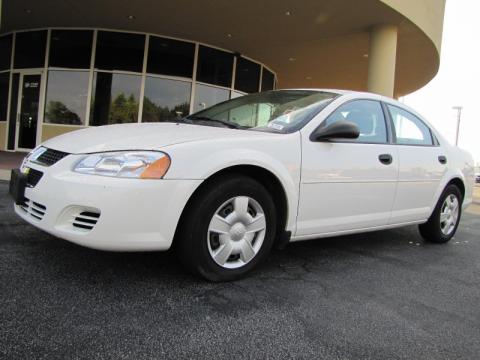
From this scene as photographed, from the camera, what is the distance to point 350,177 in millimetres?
3490

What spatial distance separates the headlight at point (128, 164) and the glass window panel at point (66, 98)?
9.92m

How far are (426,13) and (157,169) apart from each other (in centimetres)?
1026

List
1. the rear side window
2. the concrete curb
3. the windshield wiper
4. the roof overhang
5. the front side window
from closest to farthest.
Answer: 1. the windshield wiper
2. the front side window
3. the rear side window
4. the concrete curb
5. the roof overhang

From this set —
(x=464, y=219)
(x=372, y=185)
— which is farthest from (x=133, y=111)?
(x=372, y=185)

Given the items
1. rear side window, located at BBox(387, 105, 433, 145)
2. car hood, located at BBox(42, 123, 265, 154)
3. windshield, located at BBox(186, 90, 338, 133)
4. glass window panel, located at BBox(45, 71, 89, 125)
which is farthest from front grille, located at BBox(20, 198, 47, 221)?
glass window panel, located at BBox(45, 71, 89, 125)

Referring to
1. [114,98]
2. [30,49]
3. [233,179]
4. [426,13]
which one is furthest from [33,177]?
[30,49]

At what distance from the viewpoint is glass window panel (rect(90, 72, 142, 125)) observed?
11.8 meters

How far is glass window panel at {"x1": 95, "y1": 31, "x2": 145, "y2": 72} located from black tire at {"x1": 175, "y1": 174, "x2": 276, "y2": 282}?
32.3ft

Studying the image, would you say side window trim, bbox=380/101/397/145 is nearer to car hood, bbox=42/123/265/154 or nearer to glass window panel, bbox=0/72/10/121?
car hood, bbox=42/123/265/154

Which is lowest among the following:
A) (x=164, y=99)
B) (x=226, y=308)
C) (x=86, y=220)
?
(x=226, y=308)

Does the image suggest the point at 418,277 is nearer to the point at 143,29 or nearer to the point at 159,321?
the point at 159,321

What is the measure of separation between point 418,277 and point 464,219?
430cm

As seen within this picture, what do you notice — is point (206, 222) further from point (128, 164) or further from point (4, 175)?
point (4, 175)

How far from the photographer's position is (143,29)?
11.6 m
